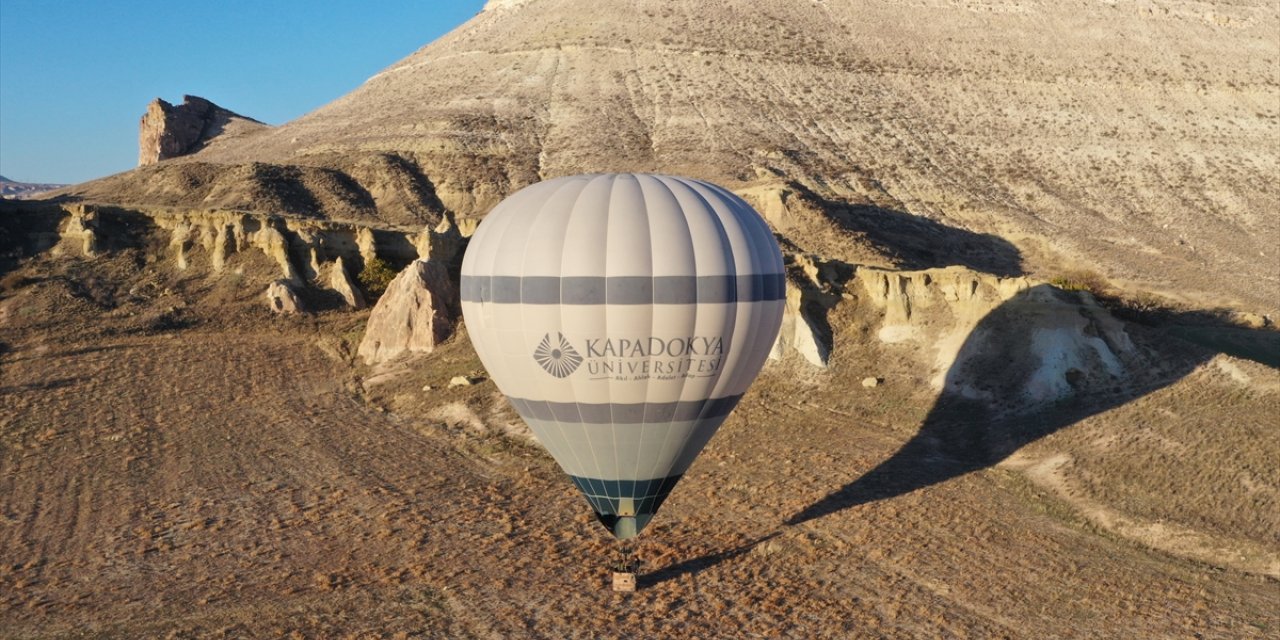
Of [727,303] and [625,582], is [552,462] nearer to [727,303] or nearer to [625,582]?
[625,582]

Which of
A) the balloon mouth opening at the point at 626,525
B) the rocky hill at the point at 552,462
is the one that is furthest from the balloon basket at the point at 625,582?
the balloon mouth opening at the point at 626,525

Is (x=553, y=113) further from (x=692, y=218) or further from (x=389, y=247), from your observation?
(x=692, y=218)

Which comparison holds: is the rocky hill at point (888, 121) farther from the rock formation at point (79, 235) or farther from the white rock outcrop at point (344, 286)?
the rock formation at point (79, 235)

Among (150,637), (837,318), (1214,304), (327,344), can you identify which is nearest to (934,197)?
(1214,304)

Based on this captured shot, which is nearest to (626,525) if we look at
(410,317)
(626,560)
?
(626,560)

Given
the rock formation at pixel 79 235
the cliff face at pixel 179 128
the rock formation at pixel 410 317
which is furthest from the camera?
the cliff face at pixel 179 128

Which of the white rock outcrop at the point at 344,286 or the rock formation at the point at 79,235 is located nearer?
the white rock outcrop at the point at 344,286
